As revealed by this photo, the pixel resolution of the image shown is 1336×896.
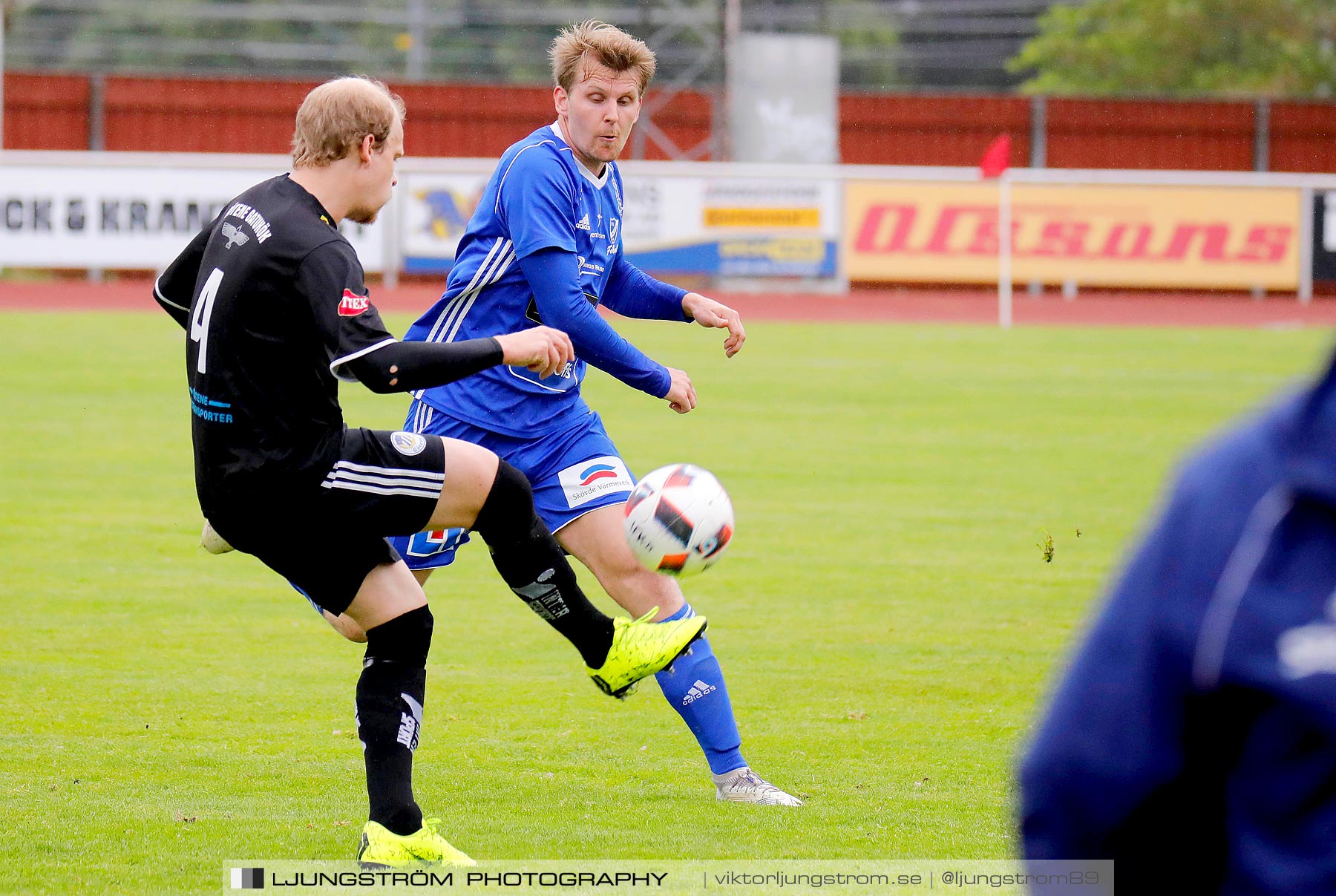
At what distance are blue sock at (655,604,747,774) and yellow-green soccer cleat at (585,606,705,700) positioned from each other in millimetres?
276

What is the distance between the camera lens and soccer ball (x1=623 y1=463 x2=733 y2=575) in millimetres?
4234

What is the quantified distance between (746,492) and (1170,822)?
30.4 feet

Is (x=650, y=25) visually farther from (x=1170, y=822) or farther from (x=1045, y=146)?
(x=1170, y=822)

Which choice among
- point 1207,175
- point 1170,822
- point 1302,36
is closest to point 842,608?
point 1170,822

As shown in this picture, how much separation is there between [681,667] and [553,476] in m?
0.65

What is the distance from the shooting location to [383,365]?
363 cm

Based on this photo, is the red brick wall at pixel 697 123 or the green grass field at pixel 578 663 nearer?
the green grass field at pixel 578 663

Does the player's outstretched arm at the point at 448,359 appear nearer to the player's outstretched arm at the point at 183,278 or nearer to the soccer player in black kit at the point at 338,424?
the soccer player in black kit at the point at 338,424

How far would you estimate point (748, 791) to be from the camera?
4.59 metres

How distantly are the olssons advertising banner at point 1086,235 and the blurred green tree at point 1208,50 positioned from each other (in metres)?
21.5

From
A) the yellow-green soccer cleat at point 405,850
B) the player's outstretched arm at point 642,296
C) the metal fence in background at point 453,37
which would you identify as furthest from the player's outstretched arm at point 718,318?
the metal fence in background at point 453,37

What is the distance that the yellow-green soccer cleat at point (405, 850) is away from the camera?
3.80m

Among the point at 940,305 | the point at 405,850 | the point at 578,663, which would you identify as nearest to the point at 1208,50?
the point at 940,305

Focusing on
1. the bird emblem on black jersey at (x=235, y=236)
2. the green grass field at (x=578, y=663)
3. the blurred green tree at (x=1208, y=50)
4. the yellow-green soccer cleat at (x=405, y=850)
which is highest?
the blurred green tree at (x=1208, y=50)
